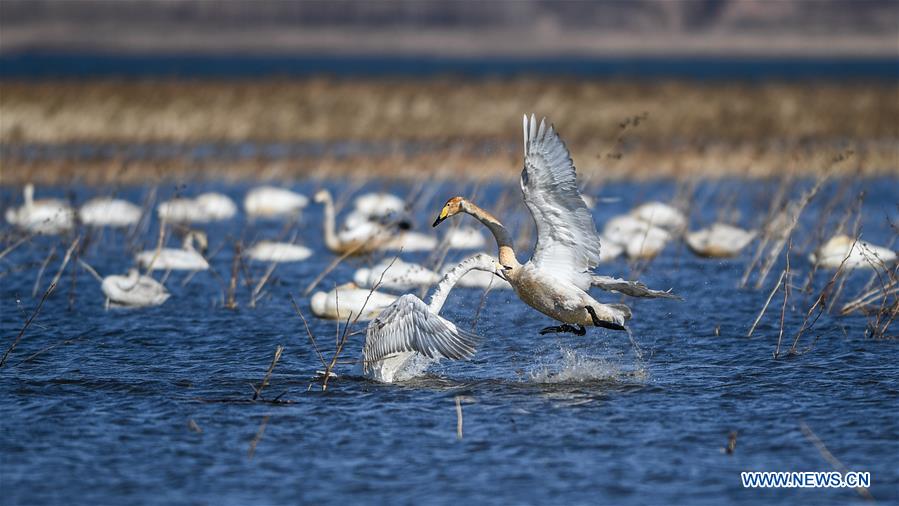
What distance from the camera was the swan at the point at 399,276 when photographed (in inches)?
492

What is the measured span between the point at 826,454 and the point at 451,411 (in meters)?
2.50

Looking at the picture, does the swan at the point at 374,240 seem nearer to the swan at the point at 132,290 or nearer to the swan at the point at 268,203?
the swan at the point at 132,290

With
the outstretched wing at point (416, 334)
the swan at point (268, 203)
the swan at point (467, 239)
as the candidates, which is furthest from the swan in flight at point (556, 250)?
the swan at point (268, 203)

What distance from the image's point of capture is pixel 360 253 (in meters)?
15.2

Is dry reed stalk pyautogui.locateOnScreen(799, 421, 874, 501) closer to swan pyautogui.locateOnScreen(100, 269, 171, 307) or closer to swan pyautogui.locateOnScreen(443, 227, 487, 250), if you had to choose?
swan pyautogui.locateOnScreen(443, 227, 487, 250)

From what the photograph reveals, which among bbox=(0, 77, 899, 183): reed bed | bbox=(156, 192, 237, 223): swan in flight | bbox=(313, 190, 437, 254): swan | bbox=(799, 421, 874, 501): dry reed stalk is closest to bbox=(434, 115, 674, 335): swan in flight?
bbox=(799, 421, 874, 501): dry reed stalk

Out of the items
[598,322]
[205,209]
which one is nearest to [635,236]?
[598,322]

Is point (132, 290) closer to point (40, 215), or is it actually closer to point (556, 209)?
point (40, 215)

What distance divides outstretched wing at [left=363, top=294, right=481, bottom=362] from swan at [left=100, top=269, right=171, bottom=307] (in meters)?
4.27

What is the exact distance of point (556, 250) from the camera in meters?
9.69

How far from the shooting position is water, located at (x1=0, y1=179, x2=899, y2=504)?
736 cm

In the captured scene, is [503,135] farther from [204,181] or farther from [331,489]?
[331,489]

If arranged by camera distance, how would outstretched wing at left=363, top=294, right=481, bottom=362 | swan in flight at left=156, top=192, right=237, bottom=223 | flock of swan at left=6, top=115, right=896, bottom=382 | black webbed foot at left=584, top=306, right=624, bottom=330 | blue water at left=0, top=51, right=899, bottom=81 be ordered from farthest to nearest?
1. blue water at left=0, top=51, right=899, bottom=81
2. swan in flight at left=156, top=192, right=237, bottom=223
3. black webbed foot at left=584, top=306, right=624, bottom=330
4. flock of swan at left=6, top=115, right=896, bottom=382
5. outstretched wing at left=363, top=294, right=481, bottom=362

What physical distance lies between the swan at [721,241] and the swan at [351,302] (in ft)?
15.5
